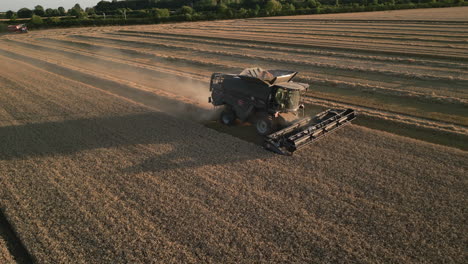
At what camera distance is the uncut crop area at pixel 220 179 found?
6.53m

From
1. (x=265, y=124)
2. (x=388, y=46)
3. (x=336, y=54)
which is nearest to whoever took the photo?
(x=265, y=124)

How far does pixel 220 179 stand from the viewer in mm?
8859

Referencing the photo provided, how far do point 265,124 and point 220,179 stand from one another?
332cm

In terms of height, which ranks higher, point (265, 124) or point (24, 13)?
point (24, 13)

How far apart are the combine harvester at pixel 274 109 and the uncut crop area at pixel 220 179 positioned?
485mm

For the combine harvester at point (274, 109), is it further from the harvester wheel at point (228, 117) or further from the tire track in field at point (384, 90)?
the tire track in field at point (384, 90)

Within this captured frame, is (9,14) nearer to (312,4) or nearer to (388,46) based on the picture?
(312,4)

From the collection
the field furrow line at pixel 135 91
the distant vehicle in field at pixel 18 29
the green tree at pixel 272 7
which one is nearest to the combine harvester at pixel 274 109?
the field furrow line at pixel 135 91

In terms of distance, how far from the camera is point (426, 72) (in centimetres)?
1998

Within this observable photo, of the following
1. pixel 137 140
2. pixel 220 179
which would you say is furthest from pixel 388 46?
pixel 220 179

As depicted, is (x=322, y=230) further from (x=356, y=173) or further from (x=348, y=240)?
(x=356, y=173)

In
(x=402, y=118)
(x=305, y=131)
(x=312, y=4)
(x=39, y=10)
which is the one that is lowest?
(x=402, y=118)

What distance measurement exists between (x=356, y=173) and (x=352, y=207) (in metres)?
1.72

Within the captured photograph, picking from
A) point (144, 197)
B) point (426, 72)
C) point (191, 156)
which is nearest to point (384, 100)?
point (426, 72)
